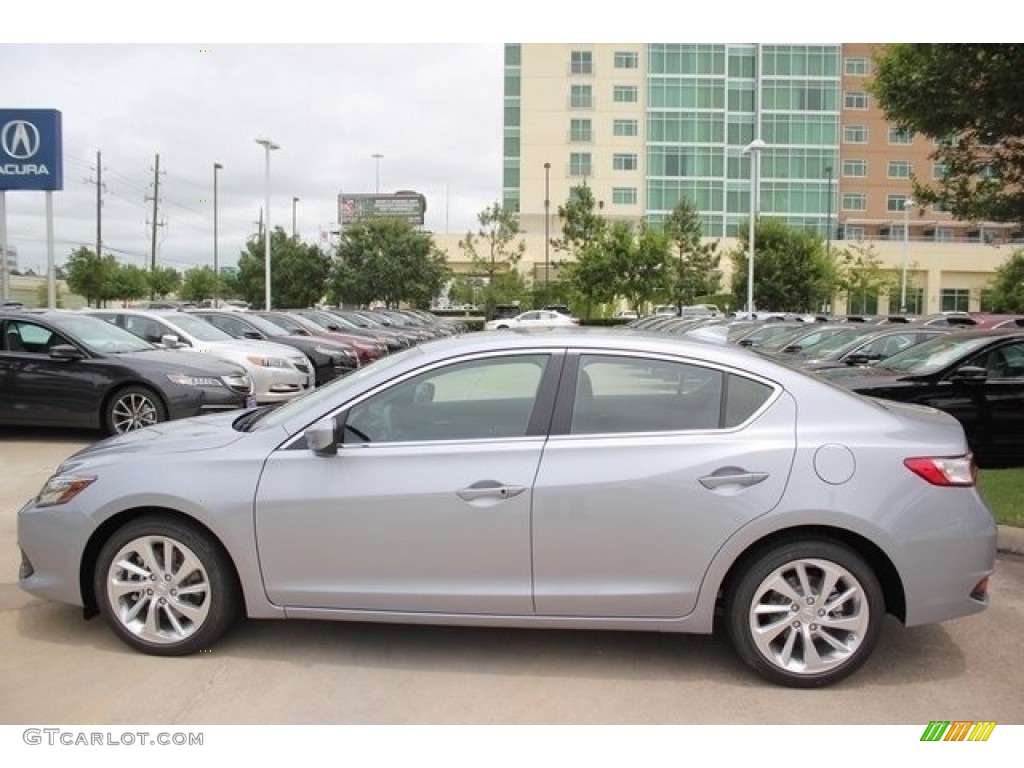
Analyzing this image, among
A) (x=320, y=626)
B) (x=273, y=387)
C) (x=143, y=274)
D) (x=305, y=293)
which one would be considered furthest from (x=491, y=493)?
(x=143, y=274)

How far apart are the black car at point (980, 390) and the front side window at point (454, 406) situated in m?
5.82

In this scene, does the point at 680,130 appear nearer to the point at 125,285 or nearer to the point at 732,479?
the point at 125,285

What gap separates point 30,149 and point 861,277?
2051 inches

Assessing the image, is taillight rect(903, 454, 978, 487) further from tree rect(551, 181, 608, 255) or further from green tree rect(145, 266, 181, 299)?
green tree rect(145, 266, 181, 299)

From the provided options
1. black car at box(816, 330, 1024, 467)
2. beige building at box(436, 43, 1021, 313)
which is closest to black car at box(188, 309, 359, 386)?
black car at box(816, 330, 1024, 467)

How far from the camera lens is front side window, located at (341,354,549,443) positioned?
4.07 m

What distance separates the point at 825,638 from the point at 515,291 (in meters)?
51.1

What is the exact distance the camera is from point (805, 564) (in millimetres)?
3811

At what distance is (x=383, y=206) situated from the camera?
8912 centimetres

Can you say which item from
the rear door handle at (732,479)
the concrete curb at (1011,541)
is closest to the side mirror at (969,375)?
the concrete curb at (1011,541)

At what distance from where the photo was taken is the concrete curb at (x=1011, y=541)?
5.83m

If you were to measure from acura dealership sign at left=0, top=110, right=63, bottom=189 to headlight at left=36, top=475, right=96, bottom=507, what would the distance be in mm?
15185

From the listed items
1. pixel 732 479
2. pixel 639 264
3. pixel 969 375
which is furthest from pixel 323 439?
pixel 639 264

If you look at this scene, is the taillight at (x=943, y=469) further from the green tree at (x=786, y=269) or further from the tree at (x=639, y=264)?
the green tree at (x=786, y=269)
